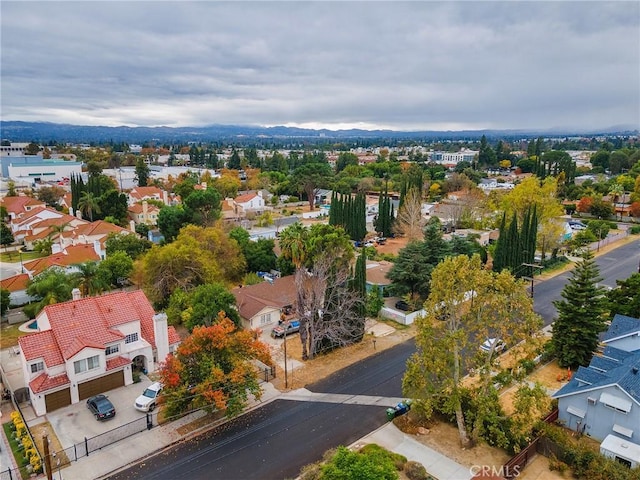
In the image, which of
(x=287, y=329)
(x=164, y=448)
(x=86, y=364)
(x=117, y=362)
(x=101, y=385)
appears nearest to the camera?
(x=164, y=448)

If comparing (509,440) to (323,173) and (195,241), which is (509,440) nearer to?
(195,241)

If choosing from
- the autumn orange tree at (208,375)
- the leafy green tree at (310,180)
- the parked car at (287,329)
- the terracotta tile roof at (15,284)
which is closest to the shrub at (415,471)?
the autumn orange tree at (208,375)

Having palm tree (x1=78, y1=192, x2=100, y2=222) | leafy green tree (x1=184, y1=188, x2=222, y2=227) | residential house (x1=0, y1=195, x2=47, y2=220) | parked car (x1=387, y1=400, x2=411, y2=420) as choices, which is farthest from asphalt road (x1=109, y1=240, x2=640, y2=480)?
residential house (x1=0, y1=195, x2=47, y2=220)

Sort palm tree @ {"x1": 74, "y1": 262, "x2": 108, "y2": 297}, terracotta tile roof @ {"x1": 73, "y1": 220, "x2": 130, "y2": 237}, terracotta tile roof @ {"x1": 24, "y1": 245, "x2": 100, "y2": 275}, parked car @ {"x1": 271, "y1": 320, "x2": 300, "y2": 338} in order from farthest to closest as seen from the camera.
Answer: terracotta tile roof @ {"x1": 73, "y1": 220, "x2": 130, "y2": 237} → terracotta tile roof @ {"x1": 24, "y1": 245, "x2": 100, "y2": 275} → palm tree @ {"x1": 74, "y1": 262, "x2": 108, "y2": 297} → parked car @ {"x1": 271, "y1": 320, "x2": 300, "y2": 338}

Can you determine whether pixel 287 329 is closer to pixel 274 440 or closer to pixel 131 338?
pixel 131 338

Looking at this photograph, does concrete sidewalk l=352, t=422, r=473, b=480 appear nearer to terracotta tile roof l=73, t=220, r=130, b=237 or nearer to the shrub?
the shrub

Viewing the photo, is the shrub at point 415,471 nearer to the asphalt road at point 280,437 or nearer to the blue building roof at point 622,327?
the asphalt road at point 280,437

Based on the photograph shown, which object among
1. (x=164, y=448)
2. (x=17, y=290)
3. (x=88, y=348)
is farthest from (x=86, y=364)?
(x=17, y=290)
